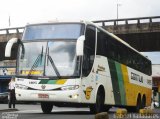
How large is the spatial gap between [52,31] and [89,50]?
1.56 meters

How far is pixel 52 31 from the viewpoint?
18.8 metres

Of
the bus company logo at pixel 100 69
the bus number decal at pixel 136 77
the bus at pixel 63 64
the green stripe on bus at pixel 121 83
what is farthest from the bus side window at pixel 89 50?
the bus number decal at pixel 136 77

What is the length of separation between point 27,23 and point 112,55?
427 centimetres

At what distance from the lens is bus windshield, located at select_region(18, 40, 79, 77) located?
698 inches

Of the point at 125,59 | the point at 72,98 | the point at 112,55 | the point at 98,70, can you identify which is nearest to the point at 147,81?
the point at 125,59

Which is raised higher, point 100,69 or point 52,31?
point 52,31

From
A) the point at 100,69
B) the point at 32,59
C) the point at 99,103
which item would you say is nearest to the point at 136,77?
the point at 100,69

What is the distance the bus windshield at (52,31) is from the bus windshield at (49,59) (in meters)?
0.29

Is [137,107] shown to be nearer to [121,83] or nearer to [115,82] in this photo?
[121,83]

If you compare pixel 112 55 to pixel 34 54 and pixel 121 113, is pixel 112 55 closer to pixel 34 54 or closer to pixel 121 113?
pixel 34 54

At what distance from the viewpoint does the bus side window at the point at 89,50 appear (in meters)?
18.2

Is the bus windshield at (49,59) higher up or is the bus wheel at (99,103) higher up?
the bus windshield at (49,59)

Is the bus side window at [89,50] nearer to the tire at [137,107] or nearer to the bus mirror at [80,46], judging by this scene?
the bus mirror at [80,46]

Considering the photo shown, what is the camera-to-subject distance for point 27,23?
63.5 feet
